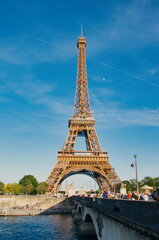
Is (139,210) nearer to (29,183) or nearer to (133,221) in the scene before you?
(133,221)

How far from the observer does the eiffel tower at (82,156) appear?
193 ft

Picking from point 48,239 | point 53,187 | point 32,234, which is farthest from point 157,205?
point 53,187

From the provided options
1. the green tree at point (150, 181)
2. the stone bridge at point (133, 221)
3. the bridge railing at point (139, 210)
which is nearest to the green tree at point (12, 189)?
the green tree at point (150, 181)

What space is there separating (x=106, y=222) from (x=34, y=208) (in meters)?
51.0

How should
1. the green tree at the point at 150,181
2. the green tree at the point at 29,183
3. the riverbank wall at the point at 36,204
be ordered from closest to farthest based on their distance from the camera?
the riverbank wall at the point at 36,204 < the green tree at the point at 29,183 < the green tree at the point at 150,181

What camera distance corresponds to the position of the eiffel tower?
5872 cm

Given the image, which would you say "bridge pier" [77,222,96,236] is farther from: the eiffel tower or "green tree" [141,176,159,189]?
"green tree" [141,176,159,189]

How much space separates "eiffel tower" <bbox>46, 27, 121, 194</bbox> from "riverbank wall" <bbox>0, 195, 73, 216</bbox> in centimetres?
303

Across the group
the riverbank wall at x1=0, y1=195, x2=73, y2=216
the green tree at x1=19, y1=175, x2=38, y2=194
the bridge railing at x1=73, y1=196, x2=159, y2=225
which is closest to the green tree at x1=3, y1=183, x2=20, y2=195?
the green tree at x1=19, y1=175, x2=38, y2=194

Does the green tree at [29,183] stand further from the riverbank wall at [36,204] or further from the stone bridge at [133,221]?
the stone bridge at [133,221]

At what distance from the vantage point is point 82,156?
6256 centimetres

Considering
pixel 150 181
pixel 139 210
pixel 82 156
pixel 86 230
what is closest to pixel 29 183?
pixel 82 156

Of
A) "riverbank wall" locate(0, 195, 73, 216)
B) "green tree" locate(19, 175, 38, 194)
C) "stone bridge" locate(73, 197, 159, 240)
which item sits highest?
"stone bridge" locate(73, 197, 159, 240)

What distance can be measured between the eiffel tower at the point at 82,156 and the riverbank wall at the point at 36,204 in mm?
3035
